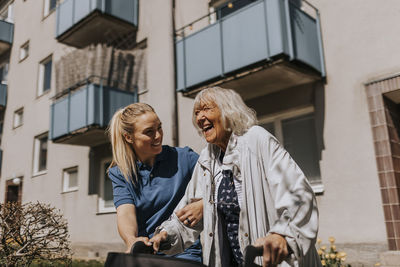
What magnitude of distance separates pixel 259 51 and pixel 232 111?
16.7 ft

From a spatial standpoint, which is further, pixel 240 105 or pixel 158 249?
pixel 240 105

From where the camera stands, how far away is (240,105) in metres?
2.32

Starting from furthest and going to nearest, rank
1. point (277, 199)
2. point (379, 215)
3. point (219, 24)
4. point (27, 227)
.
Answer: point (219, 24) → point (379, 215) → point (27, 227) → point (277, 199)

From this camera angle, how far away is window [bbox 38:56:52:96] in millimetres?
15812

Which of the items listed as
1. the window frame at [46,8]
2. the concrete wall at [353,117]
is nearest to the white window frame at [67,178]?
the window frame at [46,8]

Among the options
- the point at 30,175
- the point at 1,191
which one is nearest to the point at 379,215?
the point at 30,175

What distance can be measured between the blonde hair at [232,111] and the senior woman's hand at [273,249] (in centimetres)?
73

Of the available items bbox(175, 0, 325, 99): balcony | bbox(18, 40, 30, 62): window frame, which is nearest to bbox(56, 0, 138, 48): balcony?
bbox(175, 0, 325, 99): balcony

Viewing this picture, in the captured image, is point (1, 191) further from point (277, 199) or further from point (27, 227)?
point (277, 199)

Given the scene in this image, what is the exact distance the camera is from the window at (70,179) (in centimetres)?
1327

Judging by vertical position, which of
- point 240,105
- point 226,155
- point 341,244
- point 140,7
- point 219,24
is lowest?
point 341,244

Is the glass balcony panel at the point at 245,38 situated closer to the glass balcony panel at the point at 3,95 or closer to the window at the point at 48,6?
the window at the point at 48,6

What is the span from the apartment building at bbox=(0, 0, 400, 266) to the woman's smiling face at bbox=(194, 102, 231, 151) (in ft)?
15.5

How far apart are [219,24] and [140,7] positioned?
16.1 ft
